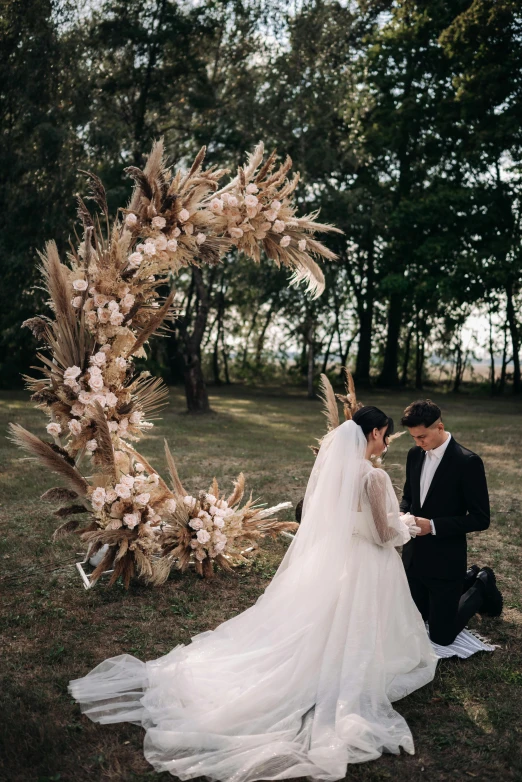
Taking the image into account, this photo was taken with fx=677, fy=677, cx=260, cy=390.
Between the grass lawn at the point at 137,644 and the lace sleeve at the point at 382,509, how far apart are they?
108 centimetres

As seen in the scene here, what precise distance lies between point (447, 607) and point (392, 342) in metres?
26.0

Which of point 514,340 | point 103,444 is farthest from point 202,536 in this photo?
point 514,340

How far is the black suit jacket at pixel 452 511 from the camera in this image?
17.2 feet

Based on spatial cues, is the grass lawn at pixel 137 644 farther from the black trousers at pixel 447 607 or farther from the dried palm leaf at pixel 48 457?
the dried palm leaf at pixel 48 457

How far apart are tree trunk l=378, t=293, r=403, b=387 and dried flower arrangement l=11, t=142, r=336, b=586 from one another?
24.2m

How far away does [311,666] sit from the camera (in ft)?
14.6

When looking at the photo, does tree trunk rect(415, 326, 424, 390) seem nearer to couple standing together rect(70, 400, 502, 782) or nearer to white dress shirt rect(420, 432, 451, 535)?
white dress shirt rect(420, 432, 451, 535)

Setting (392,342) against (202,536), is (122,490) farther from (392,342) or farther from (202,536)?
(392,342)

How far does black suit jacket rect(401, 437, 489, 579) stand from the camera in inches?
206

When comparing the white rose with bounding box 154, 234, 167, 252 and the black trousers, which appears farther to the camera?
the white rose with bounding box 154, 234, 167, 252

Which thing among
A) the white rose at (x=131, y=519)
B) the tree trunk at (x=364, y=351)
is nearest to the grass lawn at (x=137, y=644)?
the white rose at (x=131, y=519)

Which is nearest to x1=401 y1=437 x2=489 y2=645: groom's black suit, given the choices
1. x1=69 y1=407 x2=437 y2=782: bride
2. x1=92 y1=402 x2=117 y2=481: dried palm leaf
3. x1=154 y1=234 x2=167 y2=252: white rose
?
x1=69 y1=407 x2=437 y2=782: bride

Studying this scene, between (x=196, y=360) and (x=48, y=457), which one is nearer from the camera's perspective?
(x=48, y=457)

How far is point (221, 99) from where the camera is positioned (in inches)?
907
